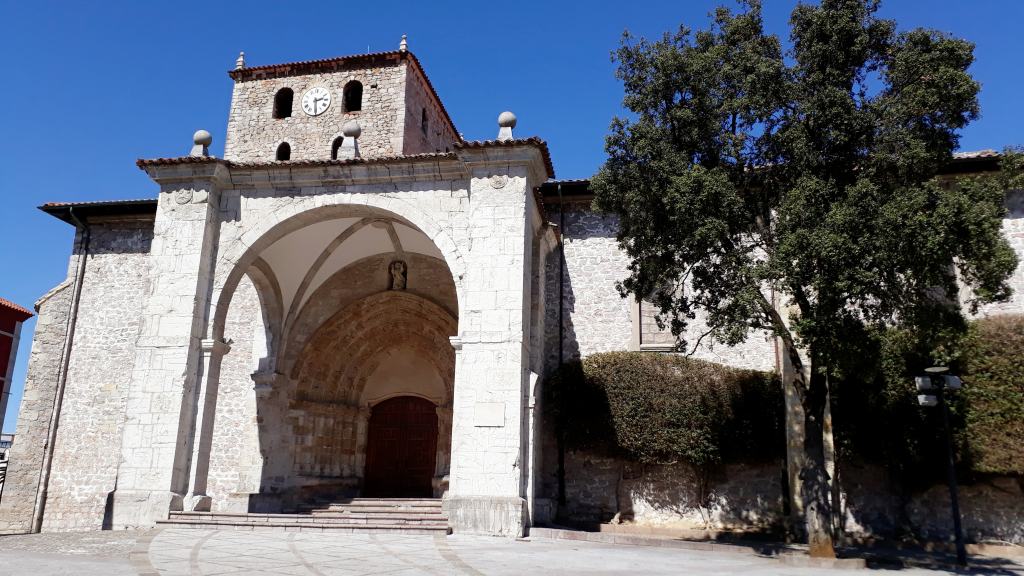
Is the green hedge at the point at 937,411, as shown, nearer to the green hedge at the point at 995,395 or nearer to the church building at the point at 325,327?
the green hedge at the point at 995,395

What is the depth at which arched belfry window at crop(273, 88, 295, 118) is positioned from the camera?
879 inches

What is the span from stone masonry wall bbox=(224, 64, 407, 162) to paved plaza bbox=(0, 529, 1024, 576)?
12551 millimetres

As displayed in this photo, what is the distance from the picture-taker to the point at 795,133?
34.6ft

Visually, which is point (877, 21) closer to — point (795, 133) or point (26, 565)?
point (795, 133)

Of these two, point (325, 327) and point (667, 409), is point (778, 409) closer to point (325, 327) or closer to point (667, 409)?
point (667, 409)

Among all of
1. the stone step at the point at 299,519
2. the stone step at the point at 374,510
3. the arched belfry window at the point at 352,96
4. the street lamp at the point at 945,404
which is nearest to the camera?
the street lamp at the point at 945,404

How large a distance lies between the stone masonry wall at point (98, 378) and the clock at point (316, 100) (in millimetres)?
5729

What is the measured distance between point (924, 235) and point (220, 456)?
14.2 m

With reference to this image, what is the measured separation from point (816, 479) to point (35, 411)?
1668 cm

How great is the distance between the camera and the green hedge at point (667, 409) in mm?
14312

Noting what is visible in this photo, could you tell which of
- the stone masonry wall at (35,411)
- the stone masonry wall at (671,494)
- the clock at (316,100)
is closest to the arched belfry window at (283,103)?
the clock at (316,100)

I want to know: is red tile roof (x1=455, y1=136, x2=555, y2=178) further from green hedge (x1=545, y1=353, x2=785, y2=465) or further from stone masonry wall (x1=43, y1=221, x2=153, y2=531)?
stone masonry wall (x1=43, y1=221, x2=153, y2=531)

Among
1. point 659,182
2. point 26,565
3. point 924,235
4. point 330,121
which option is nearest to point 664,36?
point 659,182

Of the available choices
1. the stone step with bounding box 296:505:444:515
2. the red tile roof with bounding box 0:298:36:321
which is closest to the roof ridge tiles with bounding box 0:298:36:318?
the red tile roof with bounding box 0:298:36:321
